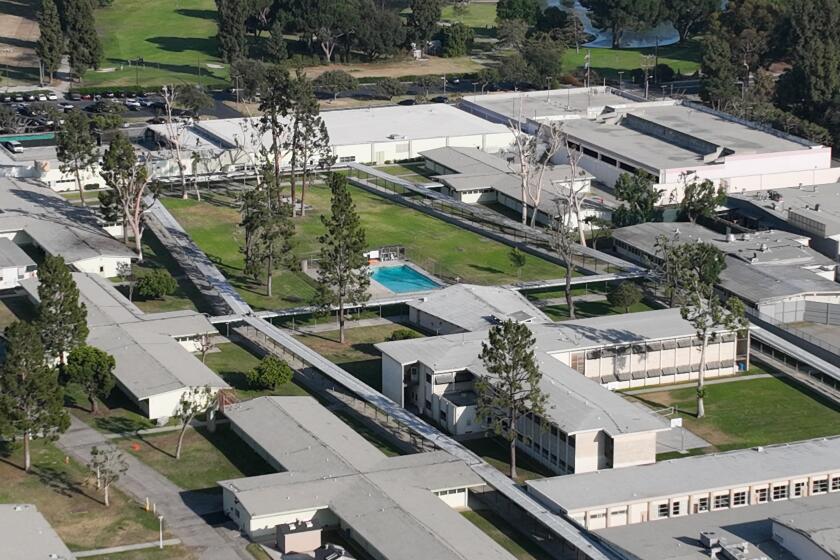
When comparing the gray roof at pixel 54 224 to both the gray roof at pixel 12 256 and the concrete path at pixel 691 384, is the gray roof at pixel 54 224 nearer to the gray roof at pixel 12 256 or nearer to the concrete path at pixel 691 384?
the gray roof at pixel 12 256

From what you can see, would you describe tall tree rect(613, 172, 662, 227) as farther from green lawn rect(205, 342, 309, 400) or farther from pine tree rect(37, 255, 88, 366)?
pine tree rect(37, 255, 88, 366)

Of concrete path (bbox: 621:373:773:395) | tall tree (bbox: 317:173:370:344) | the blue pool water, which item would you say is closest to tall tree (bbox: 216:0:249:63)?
the blue pool water

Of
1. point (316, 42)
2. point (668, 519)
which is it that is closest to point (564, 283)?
point (668, 519)

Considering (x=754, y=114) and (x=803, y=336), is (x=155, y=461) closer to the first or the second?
(x=803, y=336)

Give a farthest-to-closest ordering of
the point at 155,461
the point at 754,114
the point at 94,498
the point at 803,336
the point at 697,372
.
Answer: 1. the point at 754,114
2. the point at 803,336
3. the point at 697,372
4. the point at 155,461
5. the point at 94,498

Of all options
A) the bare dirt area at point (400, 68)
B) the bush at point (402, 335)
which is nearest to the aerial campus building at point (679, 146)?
the bare dirt area at point (400, 68)

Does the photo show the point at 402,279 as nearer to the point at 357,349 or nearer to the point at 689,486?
the point at 357,349

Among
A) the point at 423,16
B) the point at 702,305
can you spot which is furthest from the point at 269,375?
the point at 423,16
